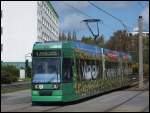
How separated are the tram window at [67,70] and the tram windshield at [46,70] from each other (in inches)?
14.0

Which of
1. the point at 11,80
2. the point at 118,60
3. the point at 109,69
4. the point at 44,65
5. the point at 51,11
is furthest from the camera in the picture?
the point at 51,11

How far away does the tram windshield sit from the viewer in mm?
22672

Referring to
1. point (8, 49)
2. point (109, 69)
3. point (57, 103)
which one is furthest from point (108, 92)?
point (8, 49)

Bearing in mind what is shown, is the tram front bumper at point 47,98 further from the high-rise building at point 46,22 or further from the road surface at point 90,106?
the high-rise building at point 46,22

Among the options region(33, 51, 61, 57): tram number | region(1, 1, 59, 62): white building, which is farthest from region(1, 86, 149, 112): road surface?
region(1, 1, 59, 62): white building

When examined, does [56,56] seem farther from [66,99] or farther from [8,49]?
[8,49]

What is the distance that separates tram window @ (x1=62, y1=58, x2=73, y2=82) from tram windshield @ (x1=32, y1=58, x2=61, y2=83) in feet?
1.16

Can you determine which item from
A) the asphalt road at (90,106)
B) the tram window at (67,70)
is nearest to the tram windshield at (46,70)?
the tram window at (67,70)

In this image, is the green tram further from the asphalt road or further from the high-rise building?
the high-rise building

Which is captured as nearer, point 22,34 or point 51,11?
point 22,34

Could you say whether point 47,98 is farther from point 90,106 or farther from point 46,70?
point 90,106

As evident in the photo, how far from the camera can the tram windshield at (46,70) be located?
2267cm

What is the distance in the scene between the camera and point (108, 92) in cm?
3394

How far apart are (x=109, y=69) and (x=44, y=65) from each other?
10.9 meters
